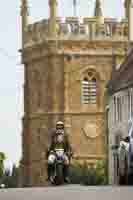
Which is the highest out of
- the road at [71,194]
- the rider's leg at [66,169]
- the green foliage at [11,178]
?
the rider's leg at [66,169]

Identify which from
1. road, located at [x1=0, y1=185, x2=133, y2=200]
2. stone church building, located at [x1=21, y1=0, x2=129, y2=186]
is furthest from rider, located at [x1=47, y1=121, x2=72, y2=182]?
stone church building, located at [x1=21, y1=0, x2=129, y2=186]

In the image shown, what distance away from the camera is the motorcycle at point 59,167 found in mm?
27703

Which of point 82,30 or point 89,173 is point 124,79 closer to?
point 89,173

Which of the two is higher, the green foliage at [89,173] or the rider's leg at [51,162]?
the rider's leg at [51,162]

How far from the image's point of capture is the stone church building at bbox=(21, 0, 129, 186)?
89.4 m

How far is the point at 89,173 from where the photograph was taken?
80.6m

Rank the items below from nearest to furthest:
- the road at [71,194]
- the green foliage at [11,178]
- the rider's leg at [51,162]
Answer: the road at [71,194] < the rider's leg at [51,162] < the green foliage at [11,178]

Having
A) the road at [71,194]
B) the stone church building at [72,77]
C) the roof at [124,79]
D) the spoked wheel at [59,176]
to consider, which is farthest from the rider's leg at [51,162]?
the stone church building at [72,77]

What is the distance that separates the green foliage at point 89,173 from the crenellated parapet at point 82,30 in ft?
27.1

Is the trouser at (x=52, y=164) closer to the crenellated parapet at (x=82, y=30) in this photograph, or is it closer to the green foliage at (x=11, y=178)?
the green foliage at (x=11, y=178)

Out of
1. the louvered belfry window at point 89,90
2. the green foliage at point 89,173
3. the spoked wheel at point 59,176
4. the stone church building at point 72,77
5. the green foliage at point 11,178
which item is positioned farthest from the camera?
the louvered belfry window at point 89,90

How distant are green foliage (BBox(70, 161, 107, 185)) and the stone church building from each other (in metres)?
3.24

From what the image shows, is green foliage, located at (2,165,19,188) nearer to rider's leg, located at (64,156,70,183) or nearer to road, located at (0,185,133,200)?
rider's leg, located at (64,156,70,183)

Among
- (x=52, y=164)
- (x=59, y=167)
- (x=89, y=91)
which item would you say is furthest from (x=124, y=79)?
(x=89, y=91)
